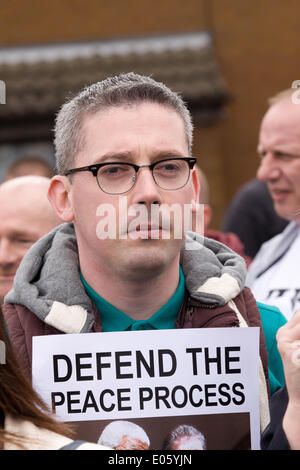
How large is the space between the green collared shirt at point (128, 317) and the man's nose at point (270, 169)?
1.34 meters

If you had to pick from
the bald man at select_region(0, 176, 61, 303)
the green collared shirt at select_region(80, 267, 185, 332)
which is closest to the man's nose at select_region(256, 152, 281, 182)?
the bald man at select_region(0, 176, 61, 303)

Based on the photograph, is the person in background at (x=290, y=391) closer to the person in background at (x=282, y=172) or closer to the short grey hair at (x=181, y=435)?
the short grey hair at (x=181, y=435)

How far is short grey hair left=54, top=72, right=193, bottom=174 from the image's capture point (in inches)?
73.7

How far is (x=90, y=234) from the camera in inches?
73.1

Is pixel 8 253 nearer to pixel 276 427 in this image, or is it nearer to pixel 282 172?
pixel 282 172

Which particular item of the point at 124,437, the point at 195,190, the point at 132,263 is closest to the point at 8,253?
the point at 195,190

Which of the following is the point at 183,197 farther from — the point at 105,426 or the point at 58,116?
the point at 105,426

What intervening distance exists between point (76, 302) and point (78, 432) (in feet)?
0.96

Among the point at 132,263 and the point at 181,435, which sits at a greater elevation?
the point at 132,263

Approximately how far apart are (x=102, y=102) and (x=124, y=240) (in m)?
0.33

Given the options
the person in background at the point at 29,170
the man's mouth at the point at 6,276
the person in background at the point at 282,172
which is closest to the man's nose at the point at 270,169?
the person in background at the point at 282,172

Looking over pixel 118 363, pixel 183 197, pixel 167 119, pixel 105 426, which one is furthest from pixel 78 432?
pixel 167 119

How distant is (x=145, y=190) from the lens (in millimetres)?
1773

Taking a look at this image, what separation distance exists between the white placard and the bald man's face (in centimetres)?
80
